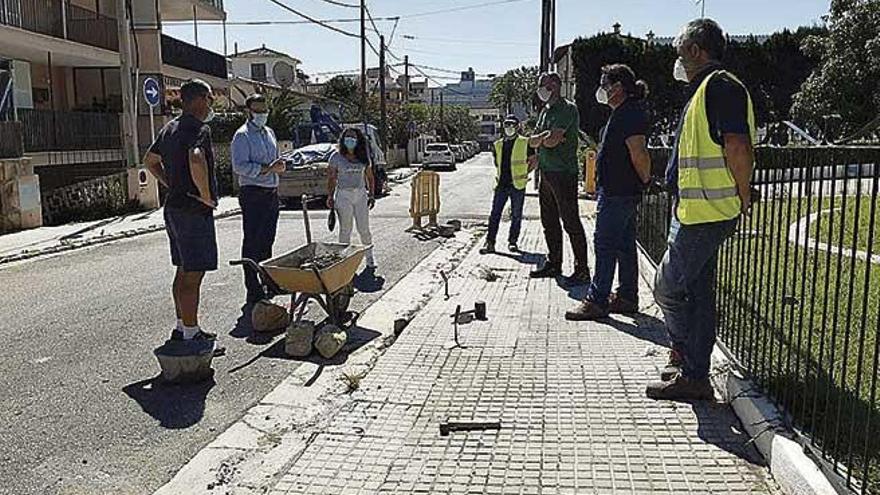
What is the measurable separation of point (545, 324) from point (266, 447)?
3.17 metres

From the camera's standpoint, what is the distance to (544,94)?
8.84 metres

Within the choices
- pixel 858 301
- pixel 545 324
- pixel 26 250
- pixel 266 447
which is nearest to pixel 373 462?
pixel 266 447

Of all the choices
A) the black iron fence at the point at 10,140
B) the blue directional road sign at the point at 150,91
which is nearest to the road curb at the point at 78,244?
the black iron fence at the point at 10,140

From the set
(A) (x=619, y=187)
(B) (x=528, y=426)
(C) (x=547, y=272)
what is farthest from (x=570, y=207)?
(B) (x=528, y=426)

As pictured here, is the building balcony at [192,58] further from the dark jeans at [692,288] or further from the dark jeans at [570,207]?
the dark jeans at [692,288]

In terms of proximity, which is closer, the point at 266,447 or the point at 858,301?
the point at 266,447

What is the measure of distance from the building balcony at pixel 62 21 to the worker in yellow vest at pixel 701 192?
18.6 metres

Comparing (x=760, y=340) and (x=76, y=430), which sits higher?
(x=760, y=340)

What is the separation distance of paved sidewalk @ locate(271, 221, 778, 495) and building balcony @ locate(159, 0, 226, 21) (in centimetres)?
2745

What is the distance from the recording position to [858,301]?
6930 millimetres

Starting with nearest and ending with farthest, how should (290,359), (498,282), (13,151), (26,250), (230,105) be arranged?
(290,359) → (498,282) → (26,250) → (13,151) → (230,105)

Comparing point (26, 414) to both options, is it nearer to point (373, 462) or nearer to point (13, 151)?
point (373, 462)

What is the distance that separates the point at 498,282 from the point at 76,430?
525 cm

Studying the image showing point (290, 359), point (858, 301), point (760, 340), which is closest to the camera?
point (760, 340)
